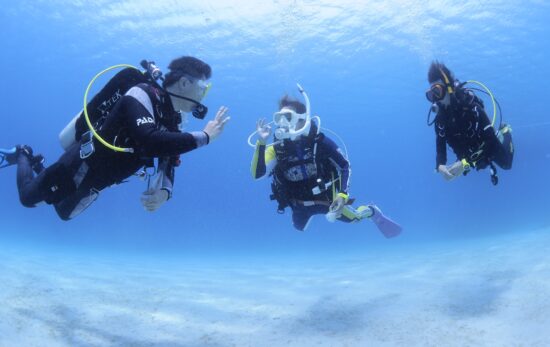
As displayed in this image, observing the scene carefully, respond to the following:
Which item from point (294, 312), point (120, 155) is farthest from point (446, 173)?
point (120, 155)

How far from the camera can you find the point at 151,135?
3.75 metres

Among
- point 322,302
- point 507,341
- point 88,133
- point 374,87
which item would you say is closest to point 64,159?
point 88,133

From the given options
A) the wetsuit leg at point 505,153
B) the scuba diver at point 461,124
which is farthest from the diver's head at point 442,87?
the wetsuit leg at point 505,153

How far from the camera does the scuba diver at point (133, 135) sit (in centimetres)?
392

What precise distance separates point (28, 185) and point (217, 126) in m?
2.92

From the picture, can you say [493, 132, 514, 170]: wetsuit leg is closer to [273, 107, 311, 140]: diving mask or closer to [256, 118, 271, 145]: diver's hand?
[273, 107, 311, 140]: diving mask

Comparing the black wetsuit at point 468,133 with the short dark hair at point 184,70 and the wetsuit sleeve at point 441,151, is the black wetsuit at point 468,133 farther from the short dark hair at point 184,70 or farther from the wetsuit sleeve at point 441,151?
the short dark hair at point 184,70

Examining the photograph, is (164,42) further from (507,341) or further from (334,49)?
(507,341)

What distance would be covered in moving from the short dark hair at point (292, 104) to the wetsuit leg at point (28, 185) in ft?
12.2

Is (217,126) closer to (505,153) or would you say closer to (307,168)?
(307,168)

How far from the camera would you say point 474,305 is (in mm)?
5660

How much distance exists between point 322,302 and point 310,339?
1.82m

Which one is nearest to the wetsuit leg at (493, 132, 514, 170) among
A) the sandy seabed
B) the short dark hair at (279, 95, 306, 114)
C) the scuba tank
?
the sandy seabed

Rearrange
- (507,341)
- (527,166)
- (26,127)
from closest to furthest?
1. (507,341)
2. (26,127)
3. (527,166)
